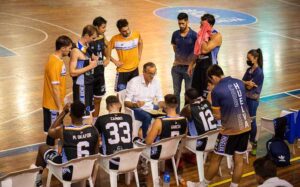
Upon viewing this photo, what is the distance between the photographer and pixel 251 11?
2358 cm

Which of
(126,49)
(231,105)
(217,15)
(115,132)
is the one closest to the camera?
(115,132)

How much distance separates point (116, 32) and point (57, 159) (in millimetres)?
11575

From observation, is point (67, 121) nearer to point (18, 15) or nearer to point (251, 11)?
point (18, 15)

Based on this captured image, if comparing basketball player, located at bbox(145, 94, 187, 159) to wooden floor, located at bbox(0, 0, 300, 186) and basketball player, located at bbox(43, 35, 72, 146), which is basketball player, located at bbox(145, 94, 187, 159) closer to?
wooden floor, located at bbox(0, 0, 300, 186)

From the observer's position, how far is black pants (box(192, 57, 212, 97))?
443 inches

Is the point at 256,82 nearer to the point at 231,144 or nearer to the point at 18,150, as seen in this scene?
the point at 231,144

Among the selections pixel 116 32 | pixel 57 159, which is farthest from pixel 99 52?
pixel 116 32

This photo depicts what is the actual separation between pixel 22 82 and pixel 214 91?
7048 mm

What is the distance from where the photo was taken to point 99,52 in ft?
35.8

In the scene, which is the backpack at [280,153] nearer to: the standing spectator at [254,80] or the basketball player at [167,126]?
the standing spectator at [254,80]

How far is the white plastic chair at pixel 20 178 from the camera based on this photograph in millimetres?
7129

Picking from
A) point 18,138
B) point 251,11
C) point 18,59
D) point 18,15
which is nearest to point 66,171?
point 18,138

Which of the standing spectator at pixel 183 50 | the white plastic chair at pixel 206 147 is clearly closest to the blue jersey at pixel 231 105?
the white plastic chair at pixel 206 147

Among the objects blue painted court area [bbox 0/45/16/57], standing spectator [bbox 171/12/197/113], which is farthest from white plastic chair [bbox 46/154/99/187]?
blue painted court area [bbox 0/45/16/57]
